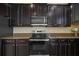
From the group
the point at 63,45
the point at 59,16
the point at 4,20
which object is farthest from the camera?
the point at 59,16

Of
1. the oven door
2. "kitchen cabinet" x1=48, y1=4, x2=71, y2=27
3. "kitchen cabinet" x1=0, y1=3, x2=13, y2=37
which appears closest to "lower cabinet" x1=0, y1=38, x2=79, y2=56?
the oven door

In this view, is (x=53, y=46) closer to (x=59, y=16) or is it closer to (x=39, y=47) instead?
(x=39, y=47)

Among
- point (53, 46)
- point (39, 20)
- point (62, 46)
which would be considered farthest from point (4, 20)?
point (62, 46)

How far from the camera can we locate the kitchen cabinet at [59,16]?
2.79 m

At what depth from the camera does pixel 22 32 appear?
3012mm

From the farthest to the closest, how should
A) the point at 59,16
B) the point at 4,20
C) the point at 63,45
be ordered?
the point at 59,16 → the point at 63,45 → the point at 4,20

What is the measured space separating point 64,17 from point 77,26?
363mm

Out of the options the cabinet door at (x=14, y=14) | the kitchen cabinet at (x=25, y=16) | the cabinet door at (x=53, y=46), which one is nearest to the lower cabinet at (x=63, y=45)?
the cabinet door at (x=53, y=46)

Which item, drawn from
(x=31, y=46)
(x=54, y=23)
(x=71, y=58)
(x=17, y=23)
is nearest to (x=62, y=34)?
(x=54, y=23)

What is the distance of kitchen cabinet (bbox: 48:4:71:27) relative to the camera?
279cm

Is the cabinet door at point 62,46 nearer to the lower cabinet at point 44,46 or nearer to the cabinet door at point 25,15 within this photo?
the lower cabinet at point 44,46

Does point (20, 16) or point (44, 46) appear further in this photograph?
point (20, 16)

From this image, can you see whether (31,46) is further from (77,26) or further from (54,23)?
(77,26)

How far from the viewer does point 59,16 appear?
9.21 feet
